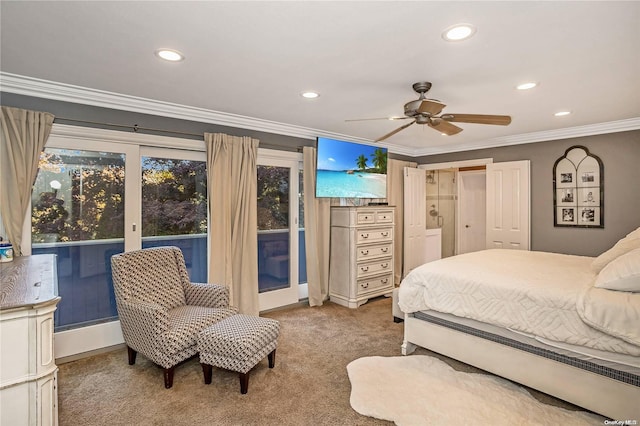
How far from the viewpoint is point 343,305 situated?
4.55m

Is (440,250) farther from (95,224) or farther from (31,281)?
(31,281)

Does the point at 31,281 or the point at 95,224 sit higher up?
the point at 95,224

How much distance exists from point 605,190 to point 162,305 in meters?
5.36

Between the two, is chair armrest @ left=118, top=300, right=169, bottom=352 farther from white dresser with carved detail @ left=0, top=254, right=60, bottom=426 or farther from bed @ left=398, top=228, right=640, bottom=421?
bed @ left=398, top=228, right=640, bottom=421

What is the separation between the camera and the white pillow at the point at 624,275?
2002mm

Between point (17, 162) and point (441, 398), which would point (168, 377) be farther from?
point (17, 162)

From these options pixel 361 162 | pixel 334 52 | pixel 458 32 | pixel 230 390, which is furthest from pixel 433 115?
pixel 230 390

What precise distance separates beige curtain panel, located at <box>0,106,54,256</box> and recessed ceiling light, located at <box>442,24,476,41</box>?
320cm

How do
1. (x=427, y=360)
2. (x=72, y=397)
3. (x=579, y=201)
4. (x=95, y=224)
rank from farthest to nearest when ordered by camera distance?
(x=579, y=201)
(x=95, y=224)
(x=427, y=360)
(x=72, y=397)

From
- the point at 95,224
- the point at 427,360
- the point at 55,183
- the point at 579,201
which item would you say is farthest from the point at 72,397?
the point at 579,201

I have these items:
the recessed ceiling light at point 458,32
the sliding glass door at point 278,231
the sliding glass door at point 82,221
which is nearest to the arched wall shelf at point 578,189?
the recessed ceiling light at point 458,32

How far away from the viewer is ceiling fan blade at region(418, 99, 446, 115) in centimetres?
248

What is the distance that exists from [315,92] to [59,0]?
1.86 meters

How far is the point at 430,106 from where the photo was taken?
8.23 ft
